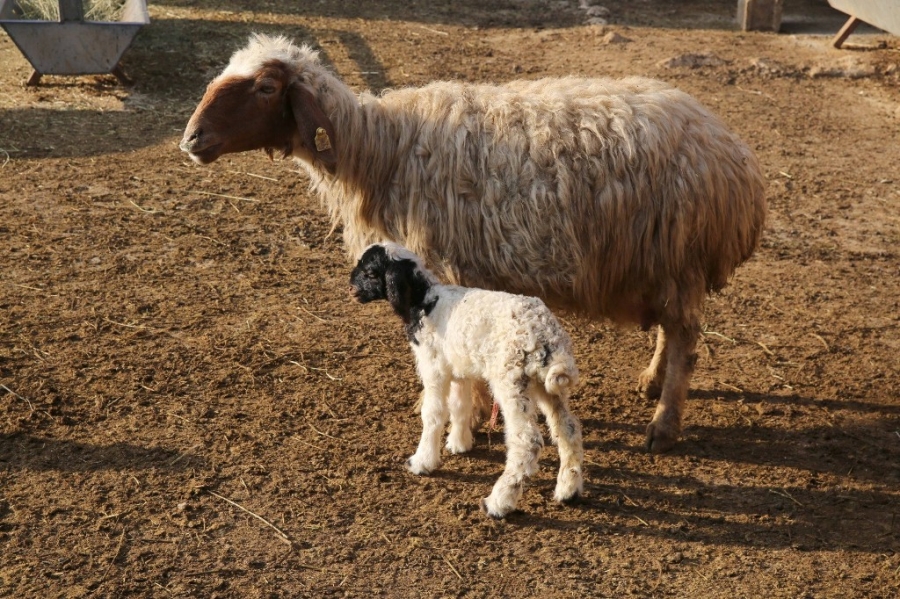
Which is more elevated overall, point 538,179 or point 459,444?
point 538,179

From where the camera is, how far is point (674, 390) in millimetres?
5234

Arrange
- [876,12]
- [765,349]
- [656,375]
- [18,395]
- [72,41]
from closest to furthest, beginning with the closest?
[18,395], [656,375], [765,349], [72,41], [876,12]

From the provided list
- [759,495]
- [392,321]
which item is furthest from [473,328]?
A: [392,321]

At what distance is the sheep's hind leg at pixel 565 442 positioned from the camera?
14.5ft

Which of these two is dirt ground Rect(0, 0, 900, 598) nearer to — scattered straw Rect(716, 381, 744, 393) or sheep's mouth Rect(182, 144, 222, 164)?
scattered straw Rect(716, 381, 744, 393)

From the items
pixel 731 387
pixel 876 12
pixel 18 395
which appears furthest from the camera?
pixel 876 12

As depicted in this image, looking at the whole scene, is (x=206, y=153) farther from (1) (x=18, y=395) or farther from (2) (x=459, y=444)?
(2) (x=459, y=444)

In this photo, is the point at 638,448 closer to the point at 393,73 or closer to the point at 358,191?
the point at 358,191

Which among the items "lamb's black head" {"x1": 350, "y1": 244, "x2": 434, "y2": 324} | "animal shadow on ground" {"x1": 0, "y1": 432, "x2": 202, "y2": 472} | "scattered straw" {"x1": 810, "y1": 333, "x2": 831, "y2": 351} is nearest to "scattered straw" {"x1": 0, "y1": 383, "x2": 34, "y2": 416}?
"animal shadow on ground" {"x1": 0, "y1": 432, "x2": 202, "y2": 472}

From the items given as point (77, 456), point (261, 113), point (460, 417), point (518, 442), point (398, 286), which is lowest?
point (77, 456)

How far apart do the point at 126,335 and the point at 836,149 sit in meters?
6.49

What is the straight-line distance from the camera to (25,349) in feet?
19.0

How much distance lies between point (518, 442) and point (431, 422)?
0.54 m

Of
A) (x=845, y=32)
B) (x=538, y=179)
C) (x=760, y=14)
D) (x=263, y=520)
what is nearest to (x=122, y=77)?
(x=538, y=179)
